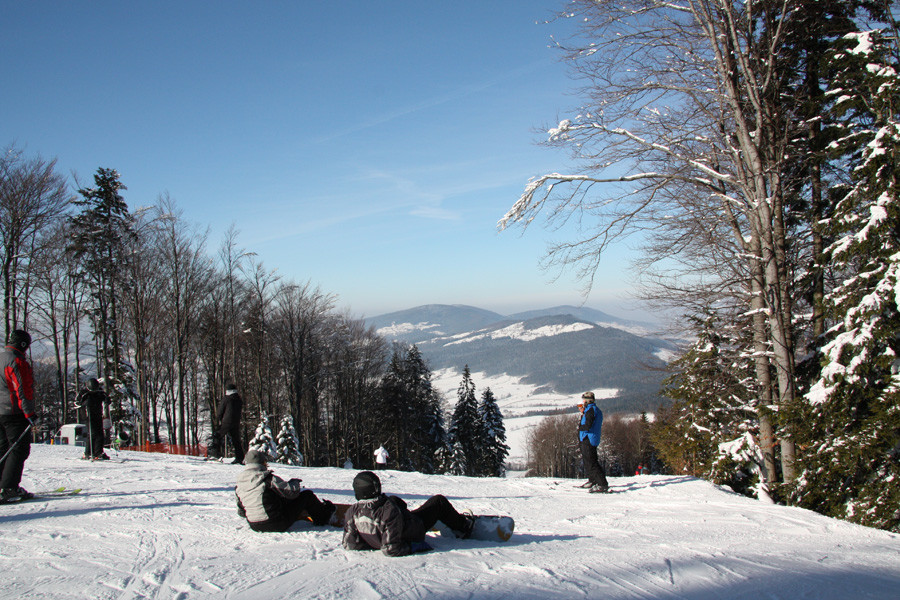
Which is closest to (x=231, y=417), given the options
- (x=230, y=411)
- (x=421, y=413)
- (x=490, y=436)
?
(x=230, y=411)

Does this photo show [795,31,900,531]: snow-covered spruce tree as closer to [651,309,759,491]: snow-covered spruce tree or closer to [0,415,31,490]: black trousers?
[651,309,759,491]: snow-covered spruce tree

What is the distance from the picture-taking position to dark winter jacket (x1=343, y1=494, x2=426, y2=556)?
4.30m

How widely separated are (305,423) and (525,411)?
12065cm

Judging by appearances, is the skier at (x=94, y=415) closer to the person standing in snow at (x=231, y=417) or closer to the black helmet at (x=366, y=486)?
the person standing in snow at (x=231, y=417)

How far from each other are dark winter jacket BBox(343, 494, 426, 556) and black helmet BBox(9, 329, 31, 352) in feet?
16.4

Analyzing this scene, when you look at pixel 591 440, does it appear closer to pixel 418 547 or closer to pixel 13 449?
pixel 418 547

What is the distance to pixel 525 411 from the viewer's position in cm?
15038

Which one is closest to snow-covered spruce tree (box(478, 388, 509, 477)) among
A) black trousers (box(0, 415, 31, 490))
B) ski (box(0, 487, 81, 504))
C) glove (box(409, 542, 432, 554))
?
ski (box(0, 487, 81, 504))

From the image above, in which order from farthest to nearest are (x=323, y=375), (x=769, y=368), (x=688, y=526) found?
1. (x=323, y=375)
2. (x=769, y=368)
3. (x=688, y=526)

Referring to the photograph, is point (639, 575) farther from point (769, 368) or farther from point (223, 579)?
point (769, 368)

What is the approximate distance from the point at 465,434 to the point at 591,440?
3212 cm

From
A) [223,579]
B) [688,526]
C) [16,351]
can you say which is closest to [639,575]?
[688,526]

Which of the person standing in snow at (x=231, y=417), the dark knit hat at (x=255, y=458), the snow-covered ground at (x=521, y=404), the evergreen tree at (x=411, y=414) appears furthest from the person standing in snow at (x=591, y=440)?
the snow-covered ground at (x=521, y=404)

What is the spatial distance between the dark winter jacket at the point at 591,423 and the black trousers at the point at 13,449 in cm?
804
